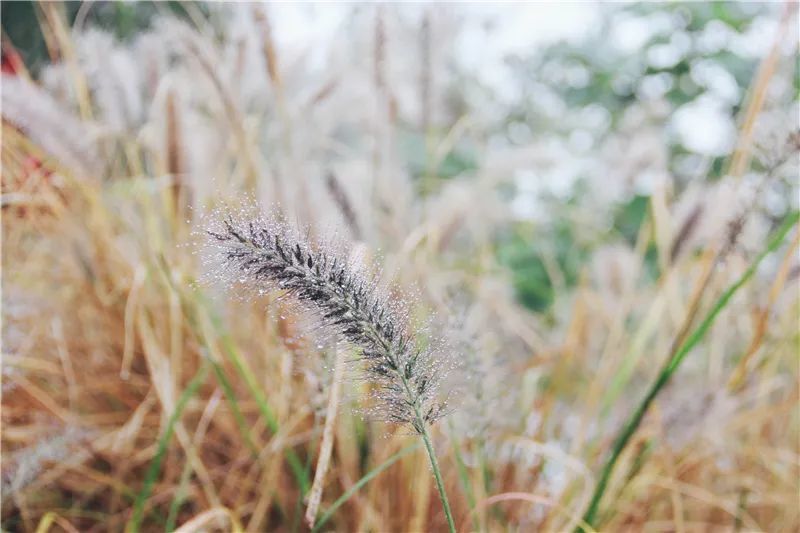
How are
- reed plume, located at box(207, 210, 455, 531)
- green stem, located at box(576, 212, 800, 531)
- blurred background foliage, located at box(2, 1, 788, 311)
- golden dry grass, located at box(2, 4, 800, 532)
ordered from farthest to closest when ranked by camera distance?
1. blurred background foliage, located at box(2, 1, 788, 311)
2. golden dry grass, located at box(2, 4, 800, 532)
3. green stem, located at box(576, 212, 800, 531)
4. reed plume, located at box(207, 210, 455, 531)

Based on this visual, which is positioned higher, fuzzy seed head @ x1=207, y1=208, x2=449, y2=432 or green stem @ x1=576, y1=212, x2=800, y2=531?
fuzzy seed head @ x1=207, y1=208, x2=449, y2=432

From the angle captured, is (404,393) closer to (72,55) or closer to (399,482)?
(399,482)

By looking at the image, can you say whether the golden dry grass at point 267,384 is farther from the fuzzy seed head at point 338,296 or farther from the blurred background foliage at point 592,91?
the blurred background foliage at point 592,91

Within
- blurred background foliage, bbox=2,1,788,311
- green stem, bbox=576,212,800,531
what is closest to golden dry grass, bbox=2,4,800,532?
green stem, bbox=576,212,800,531

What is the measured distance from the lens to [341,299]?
443 mm

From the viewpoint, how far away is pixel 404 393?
437 millimetres

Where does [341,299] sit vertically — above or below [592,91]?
below

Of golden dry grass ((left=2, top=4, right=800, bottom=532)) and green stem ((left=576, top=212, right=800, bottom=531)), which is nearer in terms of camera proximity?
green stem ((left=576, top=212, right=800, bottom=531))

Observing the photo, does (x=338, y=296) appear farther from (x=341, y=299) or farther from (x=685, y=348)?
(x=685, y=348)

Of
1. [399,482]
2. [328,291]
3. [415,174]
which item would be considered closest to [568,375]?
[399,482]

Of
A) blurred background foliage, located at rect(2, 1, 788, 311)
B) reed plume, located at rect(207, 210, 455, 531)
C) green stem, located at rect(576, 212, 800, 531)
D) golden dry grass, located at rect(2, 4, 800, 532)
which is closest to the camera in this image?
reed plume, located at rect(207, 210, 455, 531)

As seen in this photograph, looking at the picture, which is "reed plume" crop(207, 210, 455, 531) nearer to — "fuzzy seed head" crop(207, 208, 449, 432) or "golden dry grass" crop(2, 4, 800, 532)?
"fuzzy seed head" crop(207, 208, 449, 432)

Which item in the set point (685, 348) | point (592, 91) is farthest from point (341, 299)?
point (592, 91)

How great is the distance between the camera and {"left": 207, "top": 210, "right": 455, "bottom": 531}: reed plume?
429 millimetres
